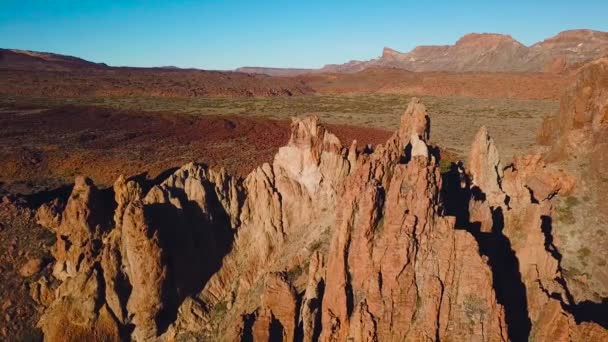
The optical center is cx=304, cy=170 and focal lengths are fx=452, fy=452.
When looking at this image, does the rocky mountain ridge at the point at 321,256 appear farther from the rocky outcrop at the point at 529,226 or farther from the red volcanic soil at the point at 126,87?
the red volcanic soil at the point at 126,87

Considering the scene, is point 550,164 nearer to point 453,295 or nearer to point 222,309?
point 453,295

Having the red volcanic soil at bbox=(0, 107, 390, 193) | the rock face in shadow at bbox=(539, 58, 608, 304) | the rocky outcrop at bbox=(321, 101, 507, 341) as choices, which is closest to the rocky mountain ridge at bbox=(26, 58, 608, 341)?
the rocky outcrop at bbox=(321, 101, 507, 341)

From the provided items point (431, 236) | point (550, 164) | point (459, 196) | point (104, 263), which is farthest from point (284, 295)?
point (550, 164)

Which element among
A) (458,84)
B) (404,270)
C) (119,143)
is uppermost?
(458,84)

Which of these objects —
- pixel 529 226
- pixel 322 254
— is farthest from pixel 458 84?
pixel 322 254

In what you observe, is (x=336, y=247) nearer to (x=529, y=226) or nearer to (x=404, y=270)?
(x=404, y=270)

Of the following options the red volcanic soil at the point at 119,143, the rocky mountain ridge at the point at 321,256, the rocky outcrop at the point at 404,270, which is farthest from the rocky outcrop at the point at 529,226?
the red volcanic soil at the point at 119,143
